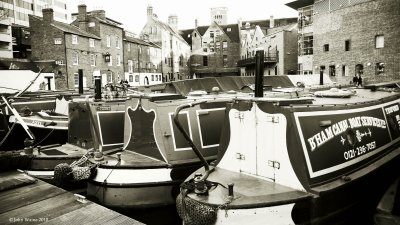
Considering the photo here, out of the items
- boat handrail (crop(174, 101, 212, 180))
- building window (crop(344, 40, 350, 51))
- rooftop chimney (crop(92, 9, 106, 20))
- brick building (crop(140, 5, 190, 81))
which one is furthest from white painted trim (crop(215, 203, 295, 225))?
brick building (crop(140, 5, 190, 81))

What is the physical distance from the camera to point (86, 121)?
956 cm

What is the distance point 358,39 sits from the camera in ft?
92.5

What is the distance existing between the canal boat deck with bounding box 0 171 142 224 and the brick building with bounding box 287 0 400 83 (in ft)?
86.1

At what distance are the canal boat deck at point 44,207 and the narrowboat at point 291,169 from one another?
144 cm

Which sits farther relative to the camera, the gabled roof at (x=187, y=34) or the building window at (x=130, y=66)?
the gabled roof at (x=187, y=34)

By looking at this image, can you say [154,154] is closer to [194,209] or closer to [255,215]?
[194,209]

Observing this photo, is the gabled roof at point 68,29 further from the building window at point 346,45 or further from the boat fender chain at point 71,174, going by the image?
the boat fender chain at point 71,174

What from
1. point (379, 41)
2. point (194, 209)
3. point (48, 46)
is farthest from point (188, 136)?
point (48, 46)

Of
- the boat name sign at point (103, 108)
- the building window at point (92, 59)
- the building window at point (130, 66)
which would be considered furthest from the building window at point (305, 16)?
the boat name sign at point (103, 108)

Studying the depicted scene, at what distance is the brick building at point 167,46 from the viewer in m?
49.7

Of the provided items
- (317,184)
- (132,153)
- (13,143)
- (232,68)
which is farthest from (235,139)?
(232,68)

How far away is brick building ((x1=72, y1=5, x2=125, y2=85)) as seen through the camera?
35.3m

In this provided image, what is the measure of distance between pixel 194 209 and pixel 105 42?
34.3 meters

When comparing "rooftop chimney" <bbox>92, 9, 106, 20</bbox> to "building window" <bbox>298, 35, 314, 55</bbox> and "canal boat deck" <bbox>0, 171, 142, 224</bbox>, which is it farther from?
"canal boat deck" <bbox>0, 171, 142, 224</bbox>
